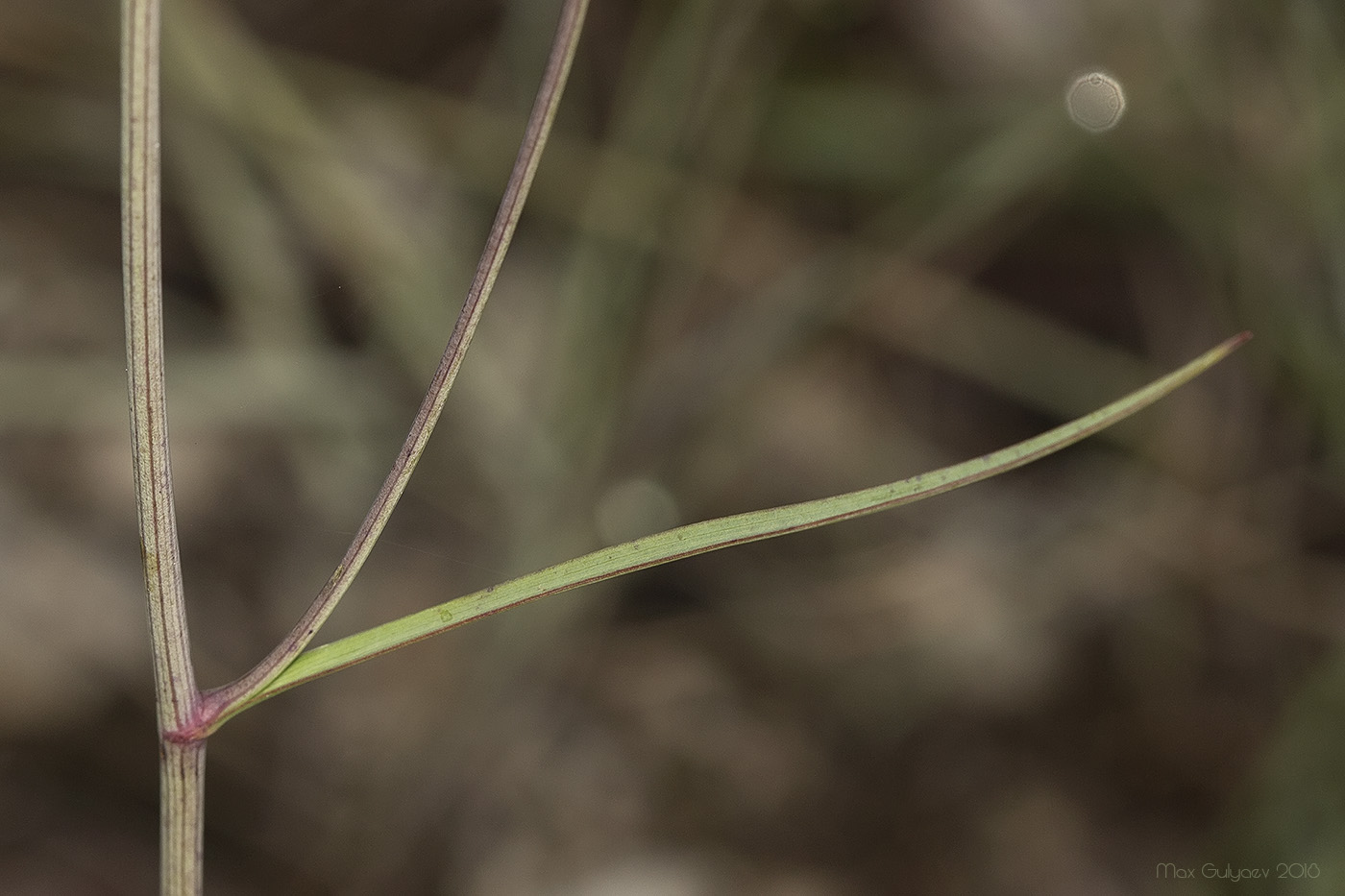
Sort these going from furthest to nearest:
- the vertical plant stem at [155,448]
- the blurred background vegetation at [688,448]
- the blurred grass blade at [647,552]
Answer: the blurred background vegetation at [688,448] → the blurred grass blade at [647,552] → the vertical plant stem at [155,448]

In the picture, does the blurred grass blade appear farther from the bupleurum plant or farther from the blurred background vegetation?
the blurred background vegetation

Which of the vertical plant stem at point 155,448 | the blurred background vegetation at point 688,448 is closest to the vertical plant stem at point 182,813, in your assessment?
the vertical plant stem at point 155,448

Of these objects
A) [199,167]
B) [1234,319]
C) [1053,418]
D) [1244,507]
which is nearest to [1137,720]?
[1244,507]

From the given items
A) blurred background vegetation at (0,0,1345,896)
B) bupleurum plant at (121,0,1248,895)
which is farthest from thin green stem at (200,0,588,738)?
blurred background vegetation at (0,0,1345,896)

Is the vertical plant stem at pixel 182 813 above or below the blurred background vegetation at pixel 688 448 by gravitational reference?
below

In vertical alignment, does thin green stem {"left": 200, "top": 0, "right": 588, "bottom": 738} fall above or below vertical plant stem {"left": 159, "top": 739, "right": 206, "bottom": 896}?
above

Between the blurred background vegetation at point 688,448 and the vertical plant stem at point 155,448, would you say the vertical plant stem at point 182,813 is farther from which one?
the blurred background vegetation at point 688,448

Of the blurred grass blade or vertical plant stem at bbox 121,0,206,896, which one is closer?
vertical plant stem at bbox 121,0,206,896
